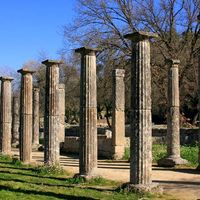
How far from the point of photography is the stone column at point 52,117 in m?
16.2

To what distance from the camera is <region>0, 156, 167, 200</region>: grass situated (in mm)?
10875

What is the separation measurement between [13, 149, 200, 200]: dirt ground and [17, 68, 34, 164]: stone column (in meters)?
1.72

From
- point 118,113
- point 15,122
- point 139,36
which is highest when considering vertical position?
point 139,36

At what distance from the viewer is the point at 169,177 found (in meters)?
15.0

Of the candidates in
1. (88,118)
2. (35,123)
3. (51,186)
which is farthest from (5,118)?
(51,186)

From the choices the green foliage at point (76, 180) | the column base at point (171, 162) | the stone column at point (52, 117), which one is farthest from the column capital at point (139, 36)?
the column base at point (171, 162)

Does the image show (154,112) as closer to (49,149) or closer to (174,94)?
(174,94)

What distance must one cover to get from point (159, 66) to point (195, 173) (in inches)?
628

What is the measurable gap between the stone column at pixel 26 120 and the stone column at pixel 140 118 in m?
7.88

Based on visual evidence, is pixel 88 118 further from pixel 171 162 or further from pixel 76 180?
pixel 171 162

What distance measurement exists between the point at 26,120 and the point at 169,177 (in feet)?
22.4

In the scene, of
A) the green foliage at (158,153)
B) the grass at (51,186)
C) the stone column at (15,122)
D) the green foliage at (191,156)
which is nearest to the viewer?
the grass at (51,186)

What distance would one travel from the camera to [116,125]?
22.2 m

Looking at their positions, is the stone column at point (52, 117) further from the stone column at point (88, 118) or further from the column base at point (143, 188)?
the column base at point (143, 188)
